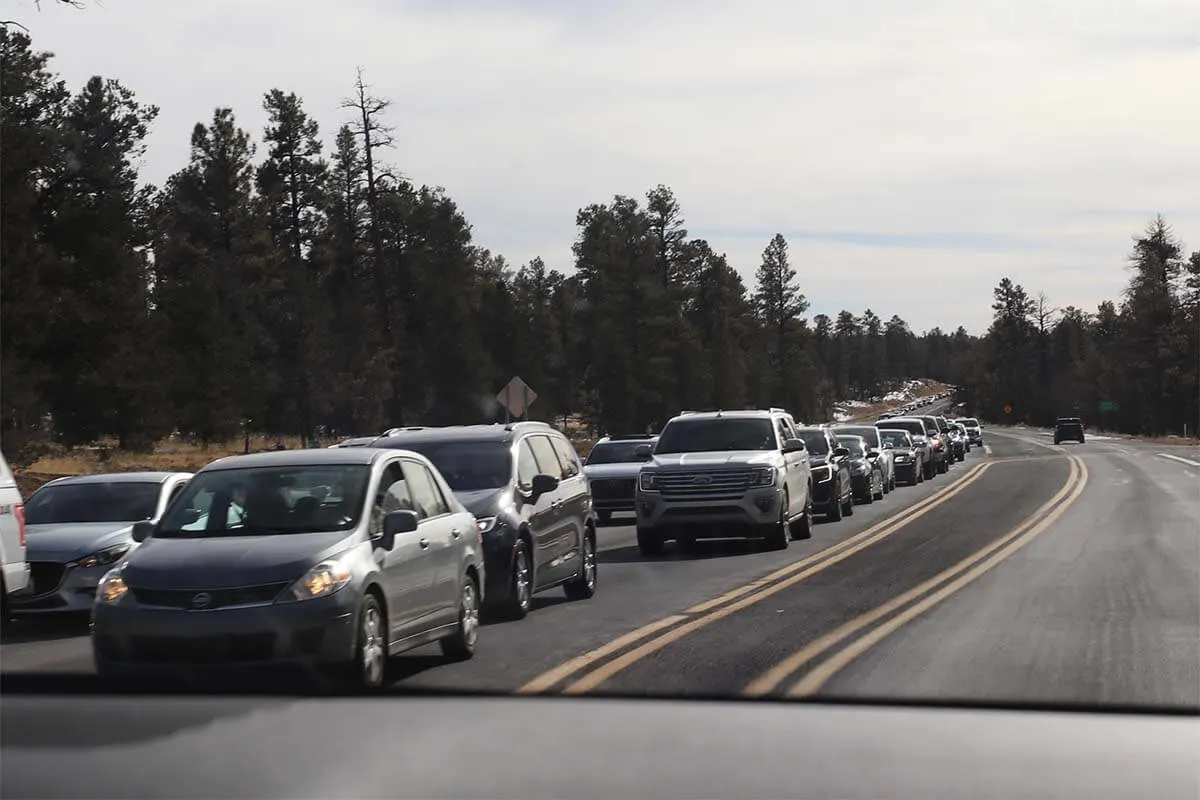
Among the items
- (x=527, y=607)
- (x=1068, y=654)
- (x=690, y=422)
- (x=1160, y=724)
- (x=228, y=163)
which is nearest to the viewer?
(x=1160, y=724)

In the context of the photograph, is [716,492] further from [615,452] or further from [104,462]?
[104,462]

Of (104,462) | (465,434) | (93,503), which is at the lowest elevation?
(93,503)

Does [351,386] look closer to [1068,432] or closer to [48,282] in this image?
[48,282]

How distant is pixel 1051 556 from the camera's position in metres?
21.4

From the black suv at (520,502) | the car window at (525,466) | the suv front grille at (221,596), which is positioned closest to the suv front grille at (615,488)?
the black suv at (520,502)

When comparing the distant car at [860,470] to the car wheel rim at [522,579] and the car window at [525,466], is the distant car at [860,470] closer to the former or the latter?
the car window at [525,466]

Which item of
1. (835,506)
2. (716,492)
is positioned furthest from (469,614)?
(835,506)

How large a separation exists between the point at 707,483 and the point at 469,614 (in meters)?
10.9

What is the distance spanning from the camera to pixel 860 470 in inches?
1374

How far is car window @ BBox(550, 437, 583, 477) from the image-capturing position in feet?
55.0

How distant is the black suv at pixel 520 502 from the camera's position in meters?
14.2

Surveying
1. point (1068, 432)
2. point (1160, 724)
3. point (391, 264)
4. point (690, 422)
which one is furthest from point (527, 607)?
point (1068, 432)

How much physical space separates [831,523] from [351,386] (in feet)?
162

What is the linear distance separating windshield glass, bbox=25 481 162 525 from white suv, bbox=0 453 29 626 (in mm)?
2462
